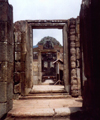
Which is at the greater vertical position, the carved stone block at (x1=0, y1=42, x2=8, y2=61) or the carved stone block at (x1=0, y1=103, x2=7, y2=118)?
the carved stone block at (x1=0, y1=42, x2=8, y2=61)

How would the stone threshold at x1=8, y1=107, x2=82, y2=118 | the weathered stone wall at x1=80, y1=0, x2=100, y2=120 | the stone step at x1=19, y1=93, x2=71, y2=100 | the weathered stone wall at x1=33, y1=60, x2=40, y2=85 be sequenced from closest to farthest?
the weathered stone wall at x1=80, y1=0, x2=100, y2=120 < the stone threshold at x1=8, y1=107, x2=82, y2=118 < the stone step at x1=19, y1=93, x2=71, y2=100 < the weathered stone wall at x1=33, y1=60, x2=40, y2=85

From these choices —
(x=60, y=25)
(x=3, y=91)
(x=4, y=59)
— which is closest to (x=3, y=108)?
(x=3, y=91)

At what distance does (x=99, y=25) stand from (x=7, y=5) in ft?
7.23

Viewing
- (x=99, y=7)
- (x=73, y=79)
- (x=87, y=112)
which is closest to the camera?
(x=99, y=7)

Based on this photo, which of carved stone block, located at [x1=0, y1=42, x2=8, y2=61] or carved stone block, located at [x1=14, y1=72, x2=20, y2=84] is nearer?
carved stone block, located at [x1=0, y1=42, x2=8, y2=61]

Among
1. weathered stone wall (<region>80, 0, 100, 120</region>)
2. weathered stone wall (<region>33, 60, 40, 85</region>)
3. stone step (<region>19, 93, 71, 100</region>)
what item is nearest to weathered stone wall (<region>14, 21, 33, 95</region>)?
stone step (<region>19, 93, 71, 100</region>)

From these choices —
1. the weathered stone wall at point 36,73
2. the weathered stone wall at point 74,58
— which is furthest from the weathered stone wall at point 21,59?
the weathered stone wall at point 36,73

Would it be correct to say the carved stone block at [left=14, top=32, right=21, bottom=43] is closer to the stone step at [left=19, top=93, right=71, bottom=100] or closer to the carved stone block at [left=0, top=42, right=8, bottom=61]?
the stone step at [left=19, top=93, right=71, bottom=100]

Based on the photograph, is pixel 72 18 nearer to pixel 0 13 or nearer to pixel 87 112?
pixel 0 13

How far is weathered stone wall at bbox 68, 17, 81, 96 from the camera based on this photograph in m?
5.73

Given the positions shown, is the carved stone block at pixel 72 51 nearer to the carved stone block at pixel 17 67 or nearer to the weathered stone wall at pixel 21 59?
the weathered stone wall at pixel 21 59

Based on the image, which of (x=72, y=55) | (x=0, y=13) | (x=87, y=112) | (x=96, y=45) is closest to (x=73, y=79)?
(x=72, y=55)

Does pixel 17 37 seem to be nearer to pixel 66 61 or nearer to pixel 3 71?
pixel 66 61

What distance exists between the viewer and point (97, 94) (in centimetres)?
285
